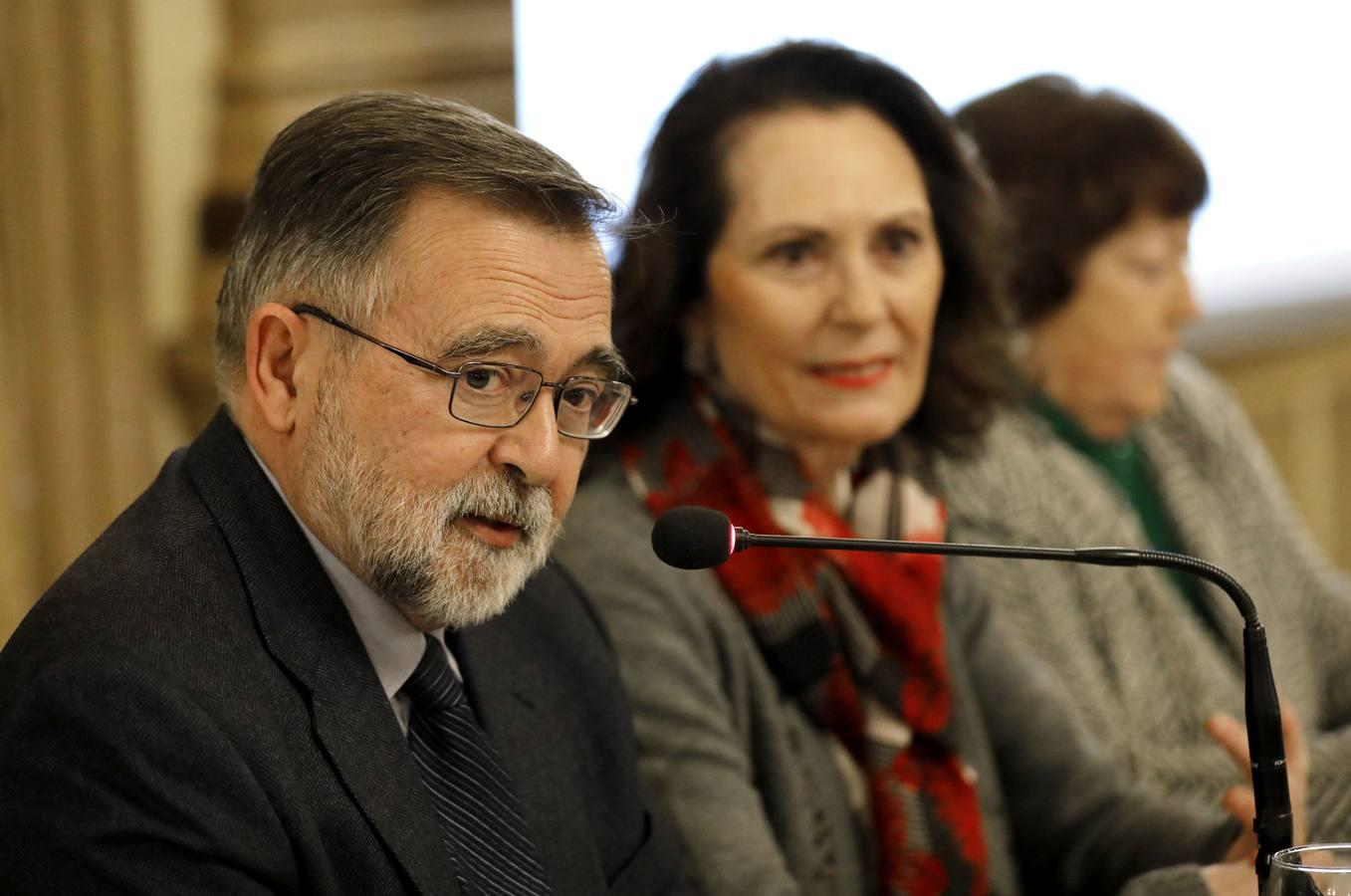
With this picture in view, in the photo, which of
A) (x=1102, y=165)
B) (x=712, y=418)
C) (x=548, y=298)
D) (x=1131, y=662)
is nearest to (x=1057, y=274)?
(x=1102, y=165)

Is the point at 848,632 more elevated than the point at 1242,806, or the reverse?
the point at 848,632

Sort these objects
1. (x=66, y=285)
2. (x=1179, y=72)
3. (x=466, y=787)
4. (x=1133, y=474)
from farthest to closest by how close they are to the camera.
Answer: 1. (x=1179, y=72)
2. (x=1133, y=474)
3. (x=66, y=285)
4. (x=466, y=787)

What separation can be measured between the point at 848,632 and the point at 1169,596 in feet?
2.64

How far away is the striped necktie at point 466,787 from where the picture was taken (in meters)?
1.37

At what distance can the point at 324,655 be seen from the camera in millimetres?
1287

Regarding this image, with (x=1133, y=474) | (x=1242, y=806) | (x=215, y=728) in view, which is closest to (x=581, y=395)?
(x=215, y=728)

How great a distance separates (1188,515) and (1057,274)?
1.63ft

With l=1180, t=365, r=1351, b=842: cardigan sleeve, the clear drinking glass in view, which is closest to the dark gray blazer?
the clear drinking glass

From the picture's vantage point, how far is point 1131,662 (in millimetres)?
2486

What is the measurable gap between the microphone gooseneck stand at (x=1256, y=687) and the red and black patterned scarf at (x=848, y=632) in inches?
26.2

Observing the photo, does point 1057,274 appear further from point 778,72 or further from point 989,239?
point 778,72

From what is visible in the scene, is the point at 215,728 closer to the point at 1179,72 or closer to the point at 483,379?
the point at 483,379

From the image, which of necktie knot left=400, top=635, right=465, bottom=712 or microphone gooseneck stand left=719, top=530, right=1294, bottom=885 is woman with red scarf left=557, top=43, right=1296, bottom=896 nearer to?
necktie knot left=400, top=635, right=465, bottom=712

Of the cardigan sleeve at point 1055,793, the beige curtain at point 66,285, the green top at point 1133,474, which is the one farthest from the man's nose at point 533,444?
the green top at point 1133,474
